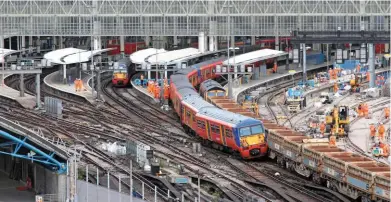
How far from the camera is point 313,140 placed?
79.7 m

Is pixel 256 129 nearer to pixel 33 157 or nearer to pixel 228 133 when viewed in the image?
pixel 228 133

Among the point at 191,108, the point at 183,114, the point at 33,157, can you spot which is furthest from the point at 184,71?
the point at 33,157

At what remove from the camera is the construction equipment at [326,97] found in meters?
117

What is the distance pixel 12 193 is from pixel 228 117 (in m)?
14.3

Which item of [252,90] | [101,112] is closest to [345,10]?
[252,90]

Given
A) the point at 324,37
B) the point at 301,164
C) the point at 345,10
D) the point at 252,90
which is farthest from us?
the point at 345,10

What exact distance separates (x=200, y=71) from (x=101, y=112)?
54.4 feet

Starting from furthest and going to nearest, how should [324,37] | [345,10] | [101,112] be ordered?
[345,10] < [324,37] < [101,112]

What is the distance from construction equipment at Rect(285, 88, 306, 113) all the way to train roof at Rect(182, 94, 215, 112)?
14.6 m

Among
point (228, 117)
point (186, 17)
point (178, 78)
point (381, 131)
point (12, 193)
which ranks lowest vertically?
point (12, 193)

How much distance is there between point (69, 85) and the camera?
128 m

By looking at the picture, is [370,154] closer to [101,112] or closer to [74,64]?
[101,112]

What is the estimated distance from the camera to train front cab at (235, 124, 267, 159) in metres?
83.8

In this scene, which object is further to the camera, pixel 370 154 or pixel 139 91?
pixel 139 91
